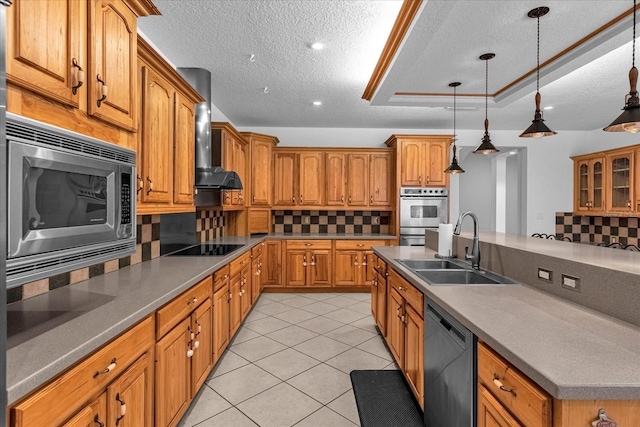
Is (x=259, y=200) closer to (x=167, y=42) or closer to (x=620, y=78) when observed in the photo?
(x=167, y=42)

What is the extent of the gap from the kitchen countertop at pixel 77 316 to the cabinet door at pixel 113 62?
798mm

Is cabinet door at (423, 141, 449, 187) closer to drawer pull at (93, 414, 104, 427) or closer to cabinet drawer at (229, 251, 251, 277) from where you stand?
cabinet drawer at (229, 251, 251, 277)

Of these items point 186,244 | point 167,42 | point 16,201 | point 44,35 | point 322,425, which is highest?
point 167,42

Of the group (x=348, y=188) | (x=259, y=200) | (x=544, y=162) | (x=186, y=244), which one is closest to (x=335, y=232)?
(x=348, y=188)

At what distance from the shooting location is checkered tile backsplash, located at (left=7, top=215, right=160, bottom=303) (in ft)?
5.05

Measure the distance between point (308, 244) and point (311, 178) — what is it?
105 centimetres

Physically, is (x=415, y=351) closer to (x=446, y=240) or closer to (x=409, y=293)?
(x=409, y=293)

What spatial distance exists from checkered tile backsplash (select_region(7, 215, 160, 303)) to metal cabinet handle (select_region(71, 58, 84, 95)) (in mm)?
794

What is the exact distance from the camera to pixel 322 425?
2.03 metres

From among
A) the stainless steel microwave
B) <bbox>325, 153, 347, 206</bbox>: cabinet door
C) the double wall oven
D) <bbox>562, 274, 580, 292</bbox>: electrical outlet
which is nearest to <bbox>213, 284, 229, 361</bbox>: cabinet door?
the stainless steel microwave

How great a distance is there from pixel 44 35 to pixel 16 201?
0.59 metres

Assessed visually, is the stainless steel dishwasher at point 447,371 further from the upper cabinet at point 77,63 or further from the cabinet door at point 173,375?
the upper cabinet at point 77,63

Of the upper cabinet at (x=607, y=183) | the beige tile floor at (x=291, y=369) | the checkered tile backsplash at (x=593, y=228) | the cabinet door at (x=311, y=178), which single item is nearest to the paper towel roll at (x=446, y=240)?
the beige tile floor at (x=291, y=369)

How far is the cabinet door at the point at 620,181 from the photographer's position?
4823 millimetres
